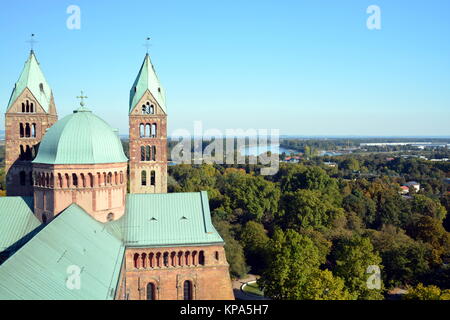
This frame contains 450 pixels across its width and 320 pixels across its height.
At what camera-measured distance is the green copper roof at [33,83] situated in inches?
1971

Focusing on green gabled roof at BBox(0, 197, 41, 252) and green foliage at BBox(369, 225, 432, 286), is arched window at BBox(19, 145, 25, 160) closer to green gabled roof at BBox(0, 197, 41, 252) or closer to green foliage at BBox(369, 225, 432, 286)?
green gabled roof at BBox(0, 197, 41, 252)

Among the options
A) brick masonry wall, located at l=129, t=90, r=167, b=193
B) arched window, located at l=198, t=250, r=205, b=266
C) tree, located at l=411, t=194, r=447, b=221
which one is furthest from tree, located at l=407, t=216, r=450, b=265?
brick masonry wall, located at l=129, t=90, r=167, b=193

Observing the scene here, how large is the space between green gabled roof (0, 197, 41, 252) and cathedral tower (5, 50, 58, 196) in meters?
9.39

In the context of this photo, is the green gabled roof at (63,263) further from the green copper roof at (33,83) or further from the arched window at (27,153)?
the green copper roof at (33,83)

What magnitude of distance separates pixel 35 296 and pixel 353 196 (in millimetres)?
72851

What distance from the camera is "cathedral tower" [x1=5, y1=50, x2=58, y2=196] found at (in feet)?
163

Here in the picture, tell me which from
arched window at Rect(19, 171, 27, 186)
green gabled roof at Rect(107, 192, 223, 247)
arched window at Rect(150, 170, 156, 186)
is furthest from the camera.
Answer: arched window at Rect(150, 170, 156, 186)

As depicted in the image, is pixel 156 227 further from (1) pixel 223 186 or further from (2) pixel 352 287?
(1) pixel 223 186

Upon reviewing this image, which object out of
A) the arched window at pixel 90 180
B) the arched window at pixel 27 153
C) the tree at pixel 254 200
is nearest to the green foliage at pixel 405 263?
the tree at pixel 254 200

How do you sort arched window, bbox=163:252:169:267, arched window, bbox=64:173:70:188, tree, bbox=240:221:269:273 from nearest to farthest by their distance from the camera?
arched window, bbox=64:173:70:188
arched window, bbox=163:252:169:267
tree, bbox=240:221:269:273

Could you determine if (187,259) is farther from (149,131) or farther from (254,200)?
(254,200)

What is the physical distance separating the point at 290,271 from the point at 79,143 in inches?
913

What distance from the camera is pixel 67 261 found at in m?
26.5

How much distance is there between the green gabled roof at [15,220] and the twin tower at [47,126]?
684 cm
